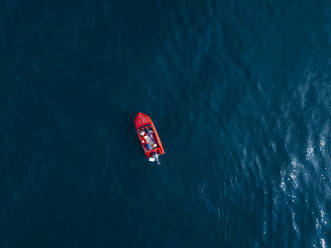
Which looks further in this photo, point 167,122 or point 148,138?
point 167,122

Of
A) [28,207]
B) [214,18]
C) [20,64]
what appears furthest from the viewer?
[214,18]

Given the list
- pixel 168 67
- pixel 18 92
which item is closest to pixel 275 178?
pixel 168 67

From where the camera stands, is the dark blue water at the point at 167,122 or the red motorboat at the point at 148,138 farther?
the red motorboat at the point at 148,138

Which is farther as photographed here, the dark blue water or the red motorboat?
the red motorboat

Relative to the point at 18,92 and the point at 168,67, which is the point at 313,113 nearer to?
the point at 168,67

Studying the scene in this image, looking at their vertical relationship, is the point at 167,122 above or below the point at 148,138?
above
